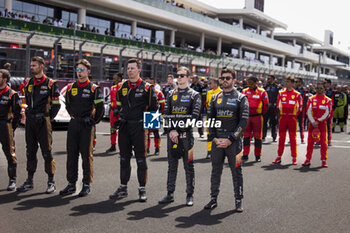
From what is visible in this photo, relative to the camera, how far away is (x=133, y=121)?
19.4 feet

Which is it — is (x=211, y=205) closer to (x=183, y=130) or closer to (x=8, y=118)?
(x=183, y=130)

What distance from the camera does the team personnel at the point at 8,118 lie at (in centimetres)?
621

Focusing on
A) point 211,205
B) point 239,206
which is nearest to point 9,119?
point 211,205

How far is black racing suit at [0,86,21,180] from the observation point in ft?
20.4

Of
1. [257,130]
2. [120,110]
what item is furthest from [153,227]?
[257,130]

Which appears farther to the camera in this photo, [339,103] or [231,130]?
[339,103]

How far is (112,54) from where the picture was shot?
2159cm

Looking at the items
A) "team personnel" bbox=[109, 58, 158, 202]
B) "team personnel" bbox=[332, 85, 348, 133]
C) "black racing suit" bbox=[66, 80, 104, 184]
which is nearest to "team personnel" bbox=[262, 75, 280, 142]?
"team personnel" bbox=[332, 85, 348, 133]

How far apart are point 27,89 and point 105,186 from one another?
200cm

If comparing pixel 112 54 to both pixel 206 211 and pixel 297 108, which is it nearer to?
pixel 297 108

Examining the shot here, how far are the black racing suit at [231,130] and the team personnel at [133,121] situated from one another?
1037 millimetres

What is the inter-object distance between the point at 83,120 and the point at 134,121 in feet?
2.61
